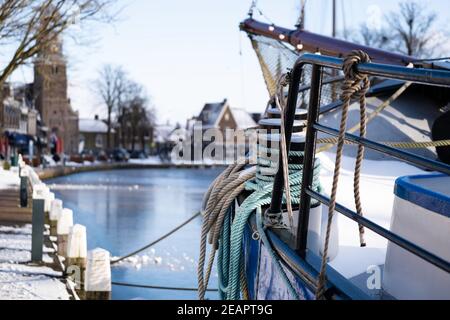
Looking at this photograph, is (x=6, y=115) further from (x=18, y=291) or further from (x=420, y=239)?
(x=420, y=239)

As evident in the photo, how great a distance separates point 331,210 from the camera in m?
2.04

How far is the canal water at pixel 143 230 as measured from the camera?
35.4 ft

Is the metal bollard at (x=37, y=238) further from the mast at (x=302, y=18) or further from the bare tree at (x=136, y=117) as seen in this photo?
the bare tree at (x=136, y=117)

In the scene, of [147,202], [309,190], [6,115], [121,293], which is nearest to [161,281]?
[121,293]

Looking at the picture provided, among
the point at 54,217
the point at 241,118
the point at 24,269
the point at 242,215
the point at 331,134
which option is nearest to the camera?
the point at 331,134

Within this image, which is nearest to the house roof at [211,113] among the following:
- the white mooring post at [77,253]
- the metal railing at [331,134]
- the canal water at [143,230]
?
the canal water at [143,230]

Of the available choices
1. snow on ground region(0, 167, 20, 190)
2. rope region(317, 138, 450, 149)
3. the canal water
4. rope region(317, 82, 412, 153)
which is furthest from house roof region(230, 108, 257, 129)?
rope region(317, 138, 450, 149)

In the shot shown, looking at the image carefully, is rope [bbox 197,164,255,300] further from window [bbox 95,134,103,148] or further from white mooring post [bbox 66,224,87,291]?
window [bbox 95,134,103,148]

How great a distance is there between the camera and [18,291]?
6777mm

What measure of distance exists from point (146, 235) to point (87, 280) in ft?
30.5

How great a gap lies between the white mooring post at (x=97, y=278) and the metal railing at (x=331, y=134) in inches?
178

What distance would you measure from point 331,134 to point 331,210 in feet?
1.34

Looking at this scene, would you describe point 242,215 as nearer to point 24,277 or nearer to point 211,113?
point 24,277

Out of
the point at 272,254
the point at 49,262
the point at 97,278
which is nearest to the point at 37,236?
the point at 49,262
